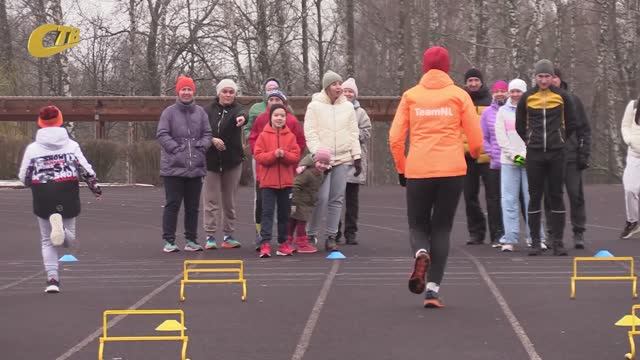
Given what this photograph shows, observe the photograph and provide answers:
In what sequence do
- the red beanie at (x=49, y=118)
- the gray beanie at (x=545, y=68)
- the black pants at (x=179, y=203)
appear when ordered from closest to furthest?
the red beanie at (x=49, y=118) → the gray beanie at (x=545, y=68) → the black pants at (x=179, y=203)

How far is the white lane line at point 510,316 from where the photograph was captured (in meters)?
8.23

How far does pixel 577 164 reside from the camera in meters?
14.6

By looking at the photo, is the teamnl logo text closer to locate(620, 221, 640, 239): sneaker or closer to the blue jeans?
the blue jeans

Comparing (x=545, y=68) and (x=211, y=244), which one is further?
(x=211, y=244)

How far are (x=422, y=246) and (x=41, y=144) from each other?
370cm

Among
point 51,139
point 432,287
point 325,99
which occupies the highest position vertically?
point 325,99

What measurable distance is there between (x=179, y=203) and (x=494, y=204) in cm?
363

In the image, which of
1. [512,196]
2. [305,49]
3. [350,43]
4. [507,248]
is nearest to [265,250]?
[507,248]

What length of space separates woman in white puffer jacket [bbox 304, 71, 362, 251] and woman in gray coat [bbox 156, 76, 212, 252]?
4.08 feet

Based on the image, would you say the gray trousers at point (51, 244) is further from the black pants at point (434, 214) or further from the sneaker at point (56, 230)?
the black pants at point (434, 214)

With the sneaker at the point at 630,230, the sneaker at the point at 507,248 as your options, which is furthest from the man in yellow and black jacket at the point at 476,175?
the sneaker at the point at 630,230

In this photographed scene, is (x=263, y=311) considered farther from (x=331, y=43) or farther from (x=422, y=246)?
(x=331, y=43)

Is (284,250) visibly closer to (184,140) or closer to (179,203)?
(179,203)

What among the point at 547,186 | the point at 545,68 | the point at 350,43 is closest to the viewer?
the point at 545,68
